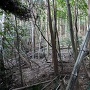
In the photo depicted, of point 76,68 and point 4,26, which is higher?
point 4,26

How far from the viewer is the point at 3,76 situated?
565 centimetres

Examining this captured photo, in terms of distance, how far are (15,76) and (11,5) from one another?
109 inches

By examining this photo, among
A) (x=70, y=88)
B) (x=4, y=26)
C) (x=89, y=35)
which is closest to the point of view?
(x=70, y=88)

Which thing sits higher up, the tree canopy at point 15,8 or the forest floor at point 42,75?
the tree canopy at point 15,8

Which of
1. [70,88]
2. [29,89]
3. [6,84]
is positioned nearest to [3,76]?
[6,84]

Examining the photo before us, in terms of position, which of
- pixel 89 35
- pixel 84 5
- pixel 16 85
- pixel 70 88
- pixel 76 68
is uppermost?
pixel 84 5

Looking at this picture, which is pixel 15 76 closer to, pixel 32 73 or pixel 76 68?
pixel 32 73

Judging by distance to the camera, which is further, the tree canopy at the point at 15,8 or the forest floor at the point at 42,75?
the forest floor at the point at 42,75

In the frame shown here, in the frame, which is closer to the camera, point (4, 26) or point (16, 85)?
point (16, 85)

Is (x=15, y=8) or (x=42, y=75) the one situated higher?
(x=15, y=8)

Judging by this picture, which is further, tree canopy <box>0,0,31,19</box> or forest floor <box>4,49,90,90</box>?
forest floor <box>4,49,90,90</box>

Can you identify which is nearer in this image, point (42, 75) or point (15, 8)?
point (15, 8)

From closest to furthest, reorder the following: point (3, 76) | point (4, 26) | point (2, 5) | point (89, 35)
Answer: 1. point (89, 35)
2. point (2, 5)
3. point (3, 76)
4. point (4, 26)

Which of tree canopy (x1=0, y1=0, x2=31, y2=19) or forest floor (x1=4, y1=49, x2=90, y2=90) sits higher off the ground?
tree canopy (x1=0, y1=0, x2=31, y2=19)
